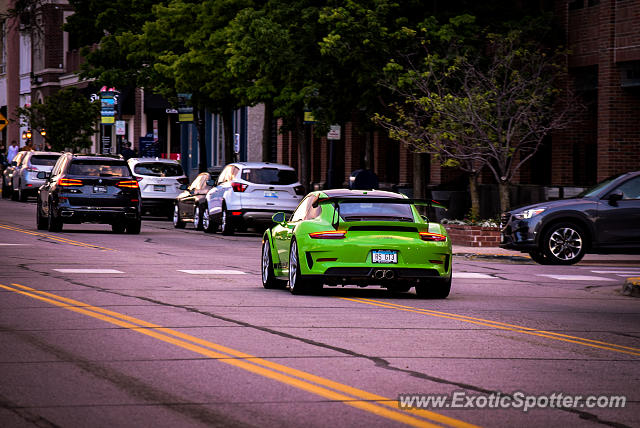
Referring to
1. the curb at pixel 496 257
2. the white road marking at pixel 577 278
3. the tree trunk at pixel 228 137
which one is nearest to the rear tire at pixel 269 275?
the white road marking at pixel 577 278

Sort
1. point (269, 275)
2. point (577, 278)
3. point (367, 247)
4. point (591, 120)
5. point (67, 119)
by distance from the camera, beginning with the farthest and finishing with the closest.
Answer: point (67, 119) < point (591, 120) < point (577, 278) < point (269, 275) < point (367, 247)

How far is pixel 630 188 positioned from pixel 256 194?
422 inches

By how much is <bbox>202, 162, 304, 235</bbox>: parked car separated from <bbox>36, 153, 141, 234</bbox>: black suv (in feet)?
8.57

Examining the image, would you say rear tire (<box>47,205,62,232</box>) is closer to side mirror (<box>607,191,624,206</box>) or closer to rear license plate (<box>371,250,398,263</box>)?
side mirror (<box>607,191,624,206</box>)

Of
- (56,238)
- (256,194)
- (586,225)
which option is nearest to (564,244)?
(586,225)

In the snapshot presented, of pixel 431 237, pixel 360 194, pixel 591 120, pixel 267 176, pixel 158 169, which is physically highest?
pixel 591 120

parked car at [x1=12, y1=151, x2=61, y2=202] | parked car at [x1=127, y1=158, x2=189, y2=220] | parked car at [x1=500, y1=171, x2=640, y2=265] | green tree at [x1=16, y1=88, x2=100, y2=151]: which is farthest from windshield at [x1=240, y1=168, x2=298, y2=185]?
green tree at [x1=16, y1=88, x2=100, y2=151]

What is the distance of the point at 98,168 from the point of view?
30.2 metres

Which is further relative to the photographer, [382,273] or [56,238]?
[56,238]

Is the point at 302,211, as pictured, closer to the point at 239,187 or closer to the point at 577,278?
the point at 577,278

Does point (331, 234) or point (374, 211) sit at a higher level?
point (374, 211)

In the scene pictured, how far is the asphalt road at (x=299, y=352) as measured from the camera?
8.20 metres

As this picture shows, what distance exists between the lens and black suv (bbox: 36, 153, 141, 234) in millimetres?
29516

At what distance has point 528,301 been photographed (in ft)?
54.1
